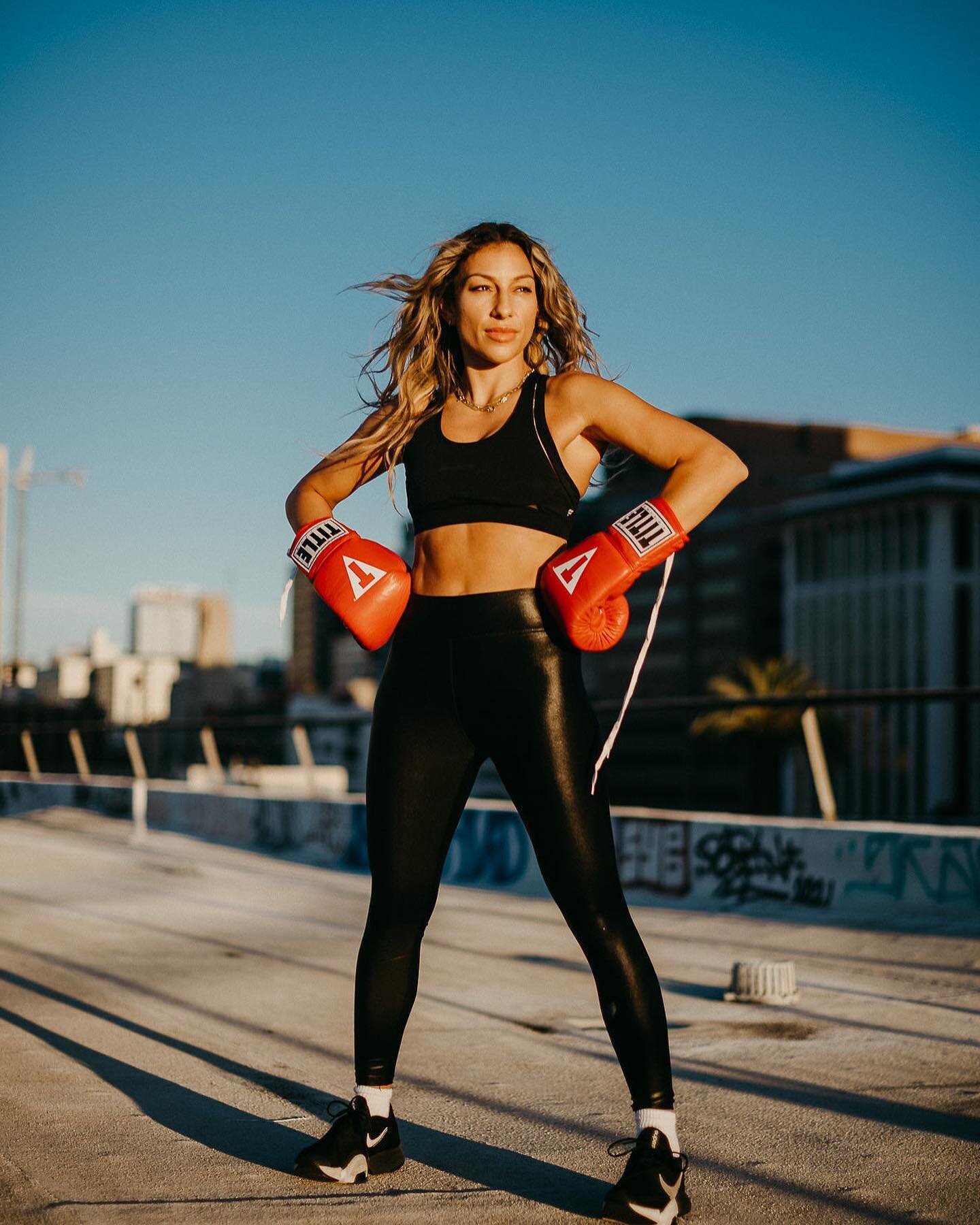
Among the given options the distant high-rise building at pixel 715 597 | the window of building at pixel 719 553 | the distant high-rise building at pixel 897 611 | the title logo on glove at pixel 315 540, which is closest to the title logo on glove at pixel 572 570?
the title logo on glove at pixel 315 540

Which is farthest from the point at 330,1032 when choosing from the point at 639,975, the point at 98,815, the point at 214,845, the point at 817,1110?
the point at 98,815

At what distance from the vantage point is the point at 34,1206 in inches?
100

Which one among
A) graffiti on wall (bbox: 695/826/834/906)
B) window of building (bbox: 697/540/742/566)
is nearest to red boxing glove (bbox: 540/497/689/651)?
graffiti on wall (bbox: 695/826/834/906)

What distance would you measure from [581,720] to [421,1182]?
1000 millimetres

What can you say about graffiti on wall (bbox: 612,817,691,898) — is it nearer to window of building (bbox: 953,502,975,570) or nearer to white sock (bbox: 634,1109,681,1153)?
white sock (bbox: 634,1109,681,1153)

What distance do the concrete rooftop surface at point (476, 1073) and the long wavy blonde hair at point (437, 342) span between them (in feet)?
5.09

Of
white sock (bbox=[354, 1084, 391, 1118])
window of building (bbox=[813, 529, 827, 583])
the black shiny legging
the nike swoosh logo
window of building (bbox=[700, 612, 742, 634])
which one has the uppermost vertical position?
window of building (bbox=[813, 529, 827, 583])

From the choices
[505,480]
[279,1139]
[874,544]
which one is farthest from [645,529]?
[874,544]

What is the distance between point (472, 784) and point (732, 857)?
5.44 metres

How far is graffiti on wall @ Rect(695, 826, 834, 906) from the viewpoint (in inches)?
299

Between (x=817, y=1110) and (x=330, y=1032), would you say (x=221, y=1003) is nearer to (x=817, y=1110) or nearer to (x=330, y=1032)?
(x=330, y=1032)

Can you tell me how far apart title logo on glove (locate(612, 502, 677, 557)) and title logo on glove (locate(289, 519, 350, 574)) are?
663mm

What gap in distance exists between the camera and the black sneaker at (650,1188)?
8.20 feet

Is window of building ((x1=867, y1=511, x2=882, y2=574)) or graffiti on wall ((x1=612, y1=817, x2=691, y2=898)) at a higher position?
window of building ((x1=867, y1=511, x2=882, y2=574))
